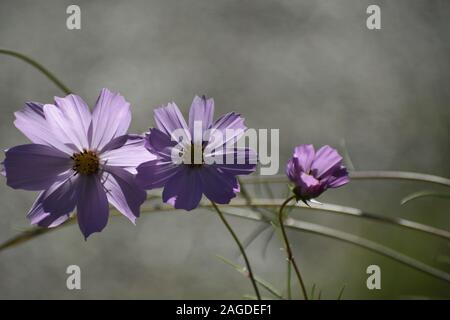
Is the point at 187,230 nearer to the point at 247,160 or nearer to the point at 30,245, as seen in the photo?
the point at 30,245

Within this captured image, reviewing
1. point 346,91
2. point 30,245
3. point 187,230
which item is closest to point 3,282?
point 30,245

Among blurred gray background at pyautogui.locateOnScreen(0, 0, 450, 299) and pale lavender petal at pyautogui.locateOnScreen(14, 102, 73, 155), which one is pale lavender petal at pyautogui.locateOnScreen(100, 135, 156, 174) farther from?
blurred gray background at pyautogui.locateOnScreen(0, 0, 450, 299)

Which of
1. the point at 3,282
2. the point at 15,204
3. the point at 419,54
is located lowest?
the point at 3,282

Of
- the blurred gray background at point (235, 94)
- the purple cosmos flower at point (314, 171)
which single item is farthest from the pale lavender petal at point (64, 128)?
the blurred gray background at point (235, 94)

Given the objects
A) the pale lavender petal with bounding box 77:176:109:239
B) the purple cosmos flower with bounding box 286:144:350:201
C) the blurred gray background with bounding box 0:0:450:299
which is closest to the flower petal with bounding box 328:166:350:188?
the purple cosmos flower with bounding box 286:144:350:201

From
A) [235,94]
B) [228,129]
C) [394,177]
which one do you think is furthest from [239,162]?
[235,94]

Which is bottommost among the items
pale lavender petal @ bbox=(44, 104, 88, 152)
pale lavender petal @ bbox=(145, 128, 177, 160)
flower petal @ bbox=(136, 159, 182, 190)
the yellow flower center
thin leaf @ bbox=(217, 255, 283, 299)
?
thin leaf @ bbox=(217, 255, 283, 299)

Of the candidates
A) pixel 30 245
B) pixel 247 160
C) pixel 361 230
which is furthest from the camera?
pixel 30 245
